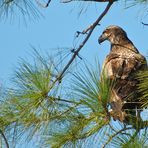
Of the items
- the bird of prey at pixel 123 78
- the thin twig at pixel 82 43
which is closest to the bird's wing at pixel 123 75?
the bird of prey at pixel 123 78

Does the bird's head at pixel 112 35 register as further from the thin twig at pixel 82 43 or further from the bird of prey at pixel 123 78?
the thin twig at pixel 82 43

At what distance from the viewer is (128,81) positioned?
3.45m

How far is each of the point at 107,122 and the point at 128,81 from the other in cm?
86

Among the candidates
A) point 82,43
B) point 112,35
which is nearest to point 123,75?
point 82,43

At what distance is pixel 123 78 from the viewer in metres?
3.49

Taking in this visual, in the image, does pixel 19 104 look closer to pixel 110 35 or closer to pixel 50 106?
pixel 50 106

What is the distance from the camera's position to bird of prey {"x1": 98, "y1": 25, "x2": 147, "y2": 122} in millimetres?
2809

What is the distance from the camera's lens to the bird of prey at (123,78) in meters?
2.81

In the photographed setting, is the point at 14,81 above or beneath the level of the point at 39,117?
above

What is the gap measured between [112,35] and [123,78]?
1.36m

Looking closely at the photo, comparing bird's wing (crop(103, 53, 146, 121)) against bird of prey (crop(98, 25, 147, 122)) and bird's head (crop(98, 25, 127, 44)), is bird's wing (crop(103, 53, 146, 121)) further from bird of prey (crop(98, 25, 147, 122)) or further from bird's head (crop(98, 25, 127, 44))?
bird's head (crop(98, 25, 127, 44))

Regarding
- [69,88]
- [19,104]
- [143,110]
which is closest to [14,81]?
[19,104]

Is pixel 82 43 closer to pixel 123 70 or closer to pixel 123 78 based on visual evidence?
pixel 123 78

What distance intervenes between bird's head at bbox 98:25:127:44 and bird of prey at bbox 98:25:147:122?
245 mm
